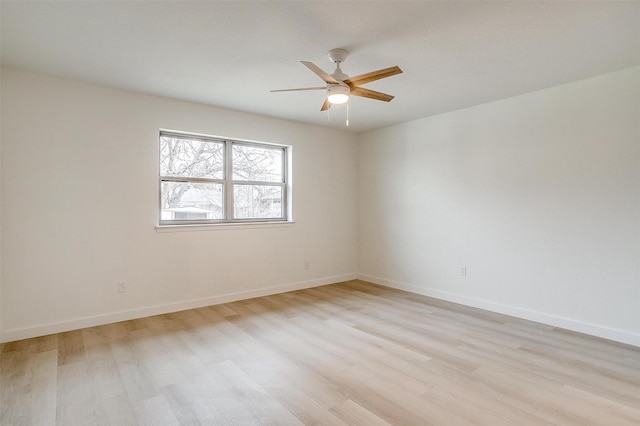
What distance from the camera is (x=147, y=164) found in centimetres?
378

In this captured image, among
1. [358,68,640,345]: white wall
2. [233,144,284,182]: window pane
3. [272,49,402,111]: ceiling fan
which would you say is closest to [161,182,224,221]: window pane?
[233,144,284,182]: window pane

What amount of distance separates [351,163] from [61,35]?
413 centimetres

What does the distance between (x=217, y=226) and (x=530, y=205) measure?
3.69 m

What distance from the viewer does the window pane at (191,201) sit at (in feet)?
13.3

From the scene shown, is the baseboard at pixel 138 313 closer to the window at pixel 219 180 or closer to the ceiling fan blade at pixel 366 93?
the window at pixel 219 180

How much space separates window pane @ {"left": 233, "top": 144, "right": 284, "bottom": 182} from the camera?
461 cm

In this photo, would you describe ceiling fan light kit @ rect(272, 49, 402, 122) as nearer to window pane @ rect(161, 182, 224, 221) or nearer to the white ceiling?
the white ceiling

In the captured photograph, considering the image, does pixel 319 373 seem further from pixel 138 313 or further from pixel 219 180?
pixel 219 180

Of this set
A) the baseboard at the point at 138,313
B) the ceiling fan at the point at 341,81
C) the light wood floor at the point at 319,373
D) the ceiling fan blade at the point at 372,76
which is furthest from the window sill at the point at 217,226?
the ceiling fan blade at the point at 372,76

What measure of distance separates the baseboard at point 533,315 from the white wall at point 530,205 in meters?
0.01

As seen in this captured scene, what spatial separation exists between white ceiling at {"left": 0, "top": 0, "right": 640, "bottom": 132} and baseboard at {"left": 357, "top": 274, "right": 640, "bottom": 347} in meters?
2.43

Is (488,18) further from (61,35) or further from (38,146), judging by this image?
(38,146)

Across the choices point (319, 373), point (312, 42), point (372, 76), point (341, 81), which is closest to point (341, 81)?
point (341, 81)

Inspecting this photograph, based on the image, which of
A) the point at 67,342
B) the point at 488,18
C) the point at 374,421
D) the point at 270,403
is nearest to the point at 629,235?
the point at 488,18
